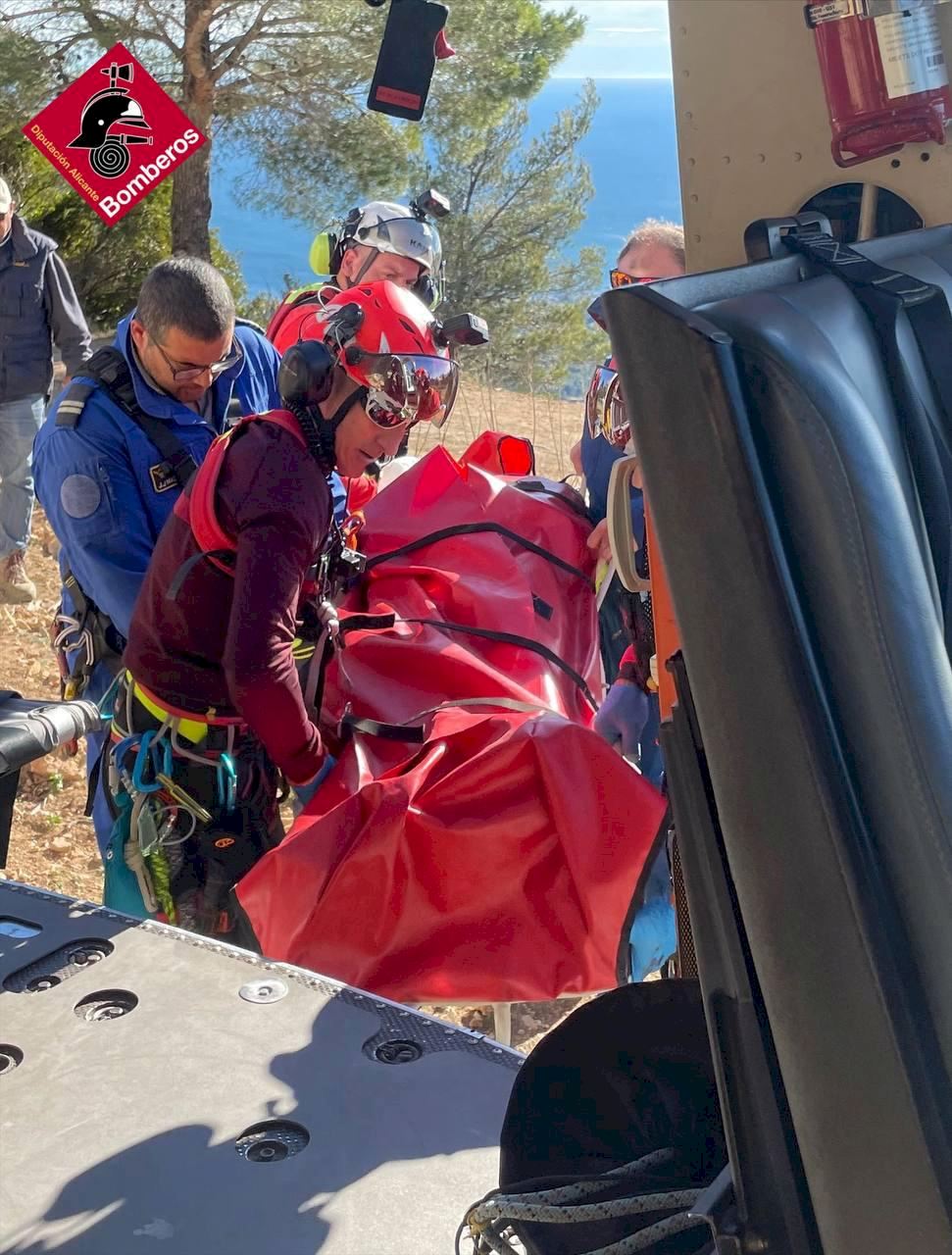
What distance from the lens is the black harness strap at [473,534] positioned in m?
3.52

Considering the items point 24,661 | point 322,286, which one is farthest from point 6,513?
point 322,286

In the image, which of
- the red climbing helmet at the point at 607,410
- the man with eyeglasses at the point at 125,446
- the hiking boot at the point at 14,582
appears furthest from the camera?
the hiking boot at the point at 14,582

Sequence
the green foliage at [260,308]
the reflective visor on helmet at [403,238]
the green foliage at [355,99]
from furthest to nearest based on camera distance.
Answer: the green foliage at [260,308]
the green foliage at [355,99]
the reflective visor on helmet at [403,238]

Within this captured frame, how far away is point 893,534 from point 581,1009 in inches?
26.4

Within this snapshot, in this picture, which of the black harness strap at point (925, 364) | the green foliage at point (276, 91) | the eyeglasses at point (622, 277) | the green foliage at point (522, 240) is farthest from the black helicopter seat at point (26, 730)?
the green foliage at point (522, 240)

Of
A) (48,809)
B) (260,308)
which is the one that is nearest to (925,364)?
(48,809)

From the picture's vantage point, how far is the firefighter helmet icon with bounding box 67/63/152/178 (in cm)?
1063

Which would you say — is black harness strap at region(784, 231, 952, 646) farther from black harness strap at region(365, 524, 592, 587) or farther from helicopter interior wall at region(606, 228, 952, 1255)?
black harness strap at region(365, 524, 592, 587)

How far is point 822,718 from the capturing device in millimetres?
974

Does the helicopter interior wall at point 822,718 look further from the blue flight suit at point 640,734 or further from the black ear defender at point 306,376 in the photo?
the black ear defender at point 306,376

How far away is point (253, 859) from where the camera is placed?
3.22 meters

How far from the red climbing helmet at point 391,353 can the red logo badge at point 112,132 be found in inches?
315

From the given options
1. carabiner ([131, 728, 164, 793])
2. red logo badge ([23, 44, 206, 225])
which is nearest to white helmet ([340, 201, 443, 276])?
carabiner ([131, 728, 164, 793])

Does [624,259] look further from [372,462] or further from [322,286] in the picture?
[372,462]
